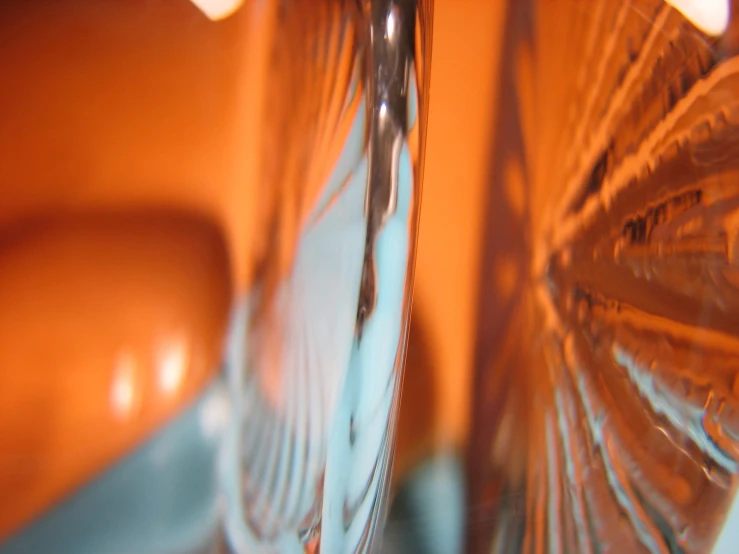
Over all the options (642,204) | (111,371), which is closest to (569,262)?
(642,204)

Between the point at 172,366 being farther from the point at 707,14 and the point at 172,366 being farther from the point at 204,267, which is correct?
the point at 707,14

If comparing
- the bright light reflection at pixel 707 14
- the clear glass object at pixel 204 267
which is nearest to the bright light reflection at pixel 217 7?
the clear glass object at pixel 204 267

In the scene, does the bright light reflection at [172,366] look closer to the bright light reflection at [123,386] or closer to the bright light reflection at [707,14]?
the bright light reflection at [123,386]

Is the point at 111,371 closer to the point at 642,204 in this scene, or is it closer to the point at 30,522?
the point at 30,522

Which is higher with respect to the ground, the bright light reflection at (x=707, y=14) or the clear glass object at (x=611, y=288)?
the bright light reflection at (x=707, y=14)

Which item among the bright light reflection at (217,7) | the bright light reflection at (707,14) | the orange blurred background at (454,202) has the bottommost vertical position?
the orange blurred background at (454,202)

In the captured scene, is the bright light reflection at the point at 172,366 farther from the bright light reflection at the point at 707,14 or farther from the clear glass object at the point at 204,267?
the bright light reflection at the point at 707,14

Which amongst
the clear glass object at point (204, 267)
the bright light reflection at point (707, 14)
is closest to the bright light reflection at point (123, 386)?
the clear glass object at point (204, 267)
